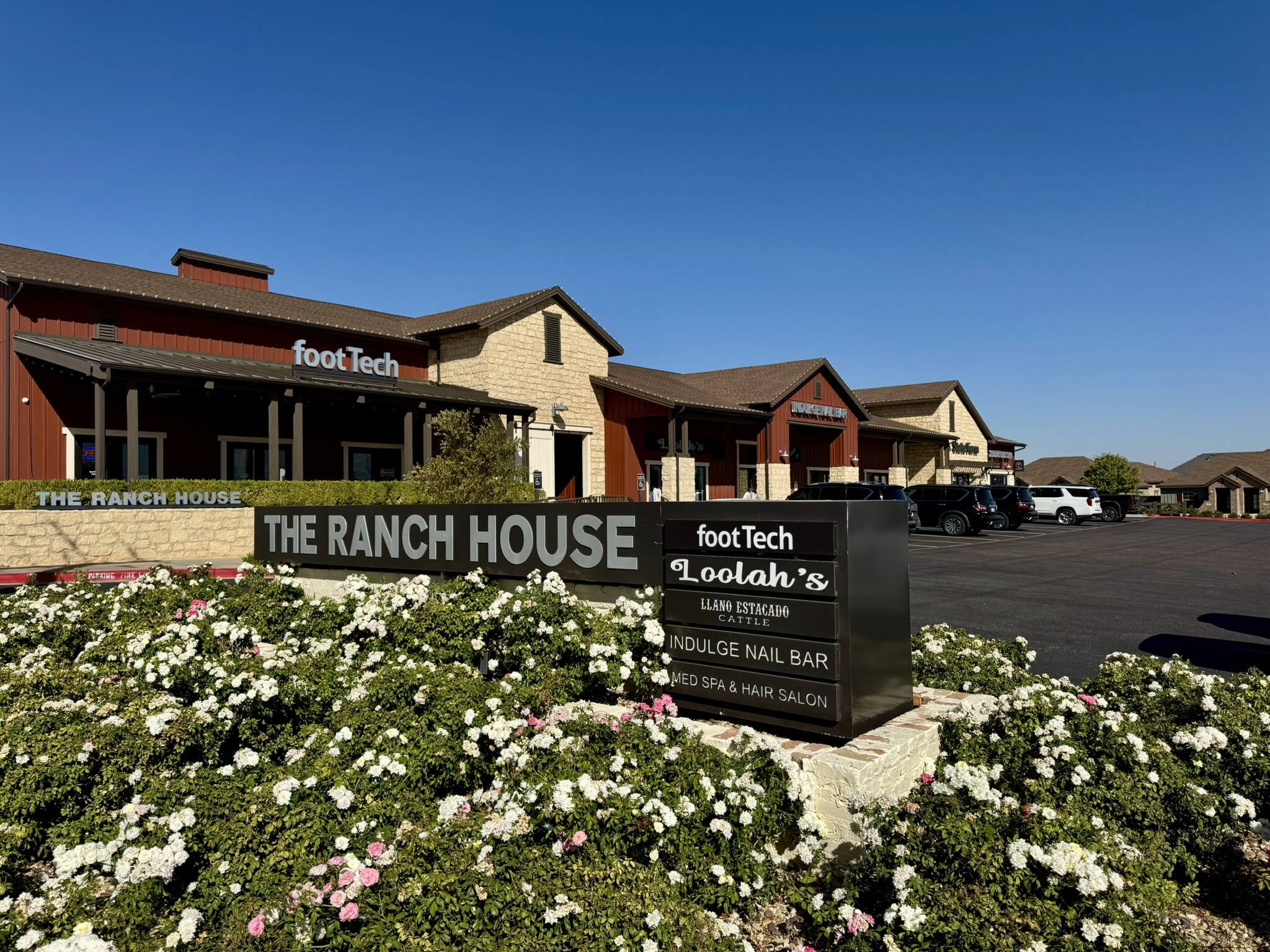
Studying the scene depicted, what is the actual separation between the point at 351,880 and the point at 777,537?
307 cm

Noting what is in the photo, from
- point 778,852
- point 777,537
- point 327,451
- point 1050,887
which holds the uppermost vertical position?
point 327,451

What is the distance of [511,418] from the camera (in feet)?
82.1

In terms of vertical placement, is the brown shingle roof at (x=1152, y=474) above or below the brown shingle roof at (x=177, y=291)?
below

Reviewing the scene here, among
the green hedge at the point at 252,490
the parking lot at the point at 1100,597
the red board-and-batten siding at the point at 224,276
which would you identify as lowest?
the parking lot at the point at 1100,597

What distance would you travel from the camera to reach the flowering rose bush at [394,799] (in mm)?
3072

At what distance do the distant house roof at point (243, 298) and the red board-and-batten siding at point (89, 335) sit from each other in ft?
1.24

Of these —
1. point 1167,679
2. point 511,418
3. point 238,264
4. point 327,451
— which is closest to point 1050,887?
point 1167,679

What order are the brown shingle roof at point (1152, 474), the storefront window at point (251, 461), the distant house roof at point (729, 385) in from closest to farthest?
1. the storefront window at point (251, 461)
2. the distant house roof at point (729, 385)
3. the brown shingle roof at point (1152, 474)

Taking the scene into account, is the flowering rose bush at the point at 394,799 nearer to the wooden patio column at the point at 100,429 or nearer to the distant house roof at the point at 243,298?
the wooden patio column at the point at 100,429

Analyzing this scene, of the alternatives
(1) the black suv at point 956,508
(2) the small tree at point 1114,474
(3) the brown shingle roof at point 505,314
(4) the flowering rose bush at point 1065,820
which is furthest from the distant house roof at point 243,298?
(2) the small tree at point 1114,474

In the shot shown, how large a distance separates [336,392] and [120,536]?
21.3ft

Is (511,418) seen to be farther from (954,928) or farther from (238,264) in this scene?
(954,928)

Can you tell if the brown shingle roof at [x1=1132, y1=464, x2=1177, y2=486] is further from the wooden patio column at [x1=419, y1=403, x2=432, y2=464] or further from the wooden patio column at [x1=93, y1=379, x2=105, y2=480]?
the wooden patio column at [x1=93, y1=379, x2=105, y2=480]

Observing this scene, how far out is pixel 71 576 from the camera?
12.5 meters
